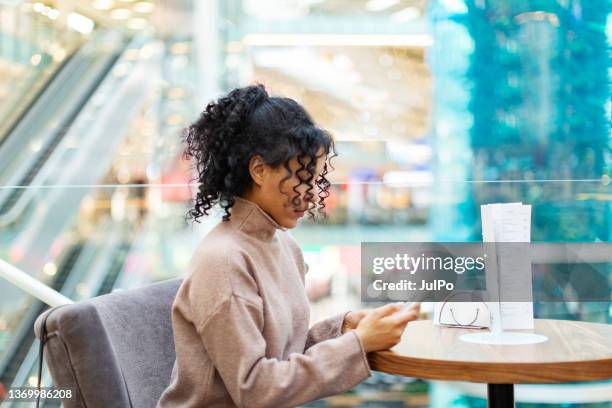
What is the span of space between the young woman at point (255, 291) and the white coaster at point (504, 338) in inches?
7.9

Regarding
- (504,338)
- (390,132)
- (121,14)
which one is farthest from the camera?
(121,14)

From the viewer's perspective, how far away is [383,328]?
1.17 m

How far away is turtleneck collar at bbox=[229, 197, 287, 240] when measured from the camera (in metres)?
1.24

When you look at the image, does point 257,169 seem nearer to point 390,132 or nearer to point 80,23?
point 390,132

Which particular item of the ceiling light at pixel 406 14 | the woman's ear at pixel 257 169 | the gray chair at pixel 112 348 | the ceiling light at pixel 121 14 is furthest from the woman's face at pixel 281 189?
the ceiling light at pixel 121 14

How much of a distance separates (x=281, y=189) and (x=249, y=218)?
0.07m

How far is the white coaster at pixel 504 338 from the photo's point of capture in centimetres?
133

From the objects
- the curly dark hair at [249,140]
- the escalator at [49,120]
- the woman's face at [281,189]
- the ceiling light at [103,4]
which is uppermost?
the ceiling light at [103,4]

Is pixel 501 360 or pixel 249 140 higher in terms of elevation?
pixel 249 140

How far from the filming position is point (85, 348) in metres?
1.23

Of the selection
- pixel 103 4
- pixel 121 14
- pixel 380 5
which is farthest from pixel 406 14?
pixel 103 4

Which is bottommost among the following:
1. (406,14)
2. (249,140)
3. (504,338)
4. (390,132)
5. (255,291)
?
(504,338)

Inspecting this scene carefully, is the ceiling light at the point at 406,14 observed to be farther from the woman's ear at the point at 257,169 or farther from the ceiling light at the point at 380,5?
the woman's ear at the point at 257,169

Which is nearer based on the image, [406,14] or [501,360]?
[501,360]
